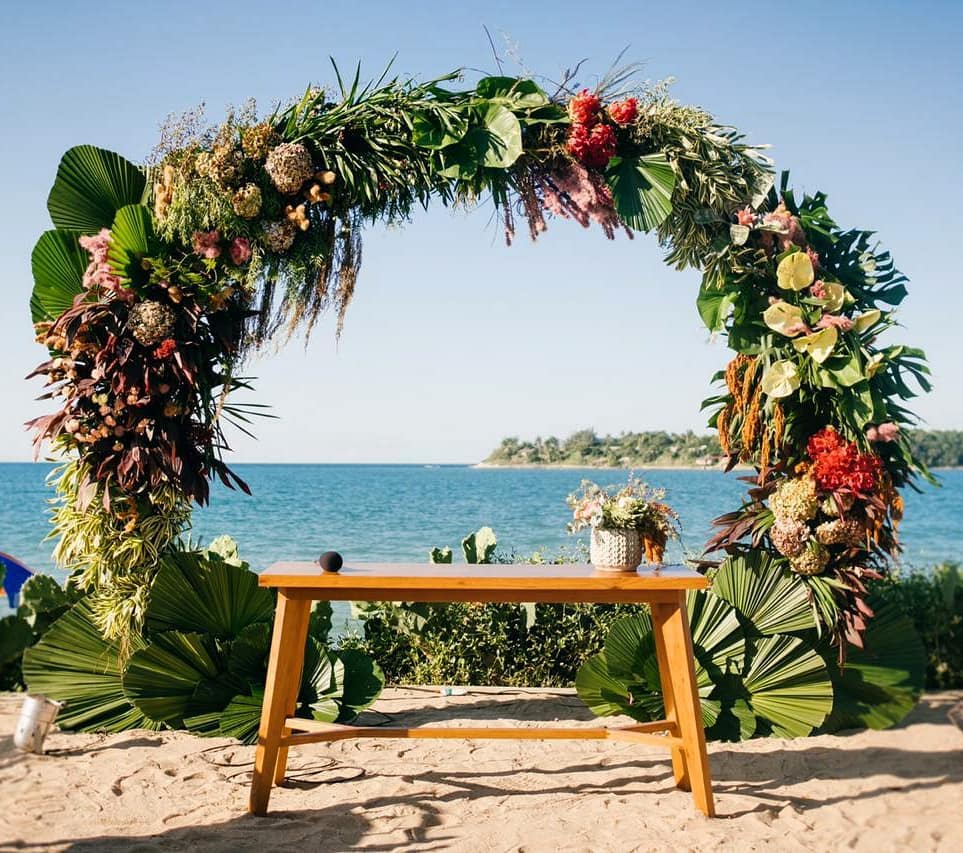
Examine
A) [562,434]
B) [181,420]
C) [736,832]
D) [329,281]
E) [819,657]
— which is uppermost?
[562,434]

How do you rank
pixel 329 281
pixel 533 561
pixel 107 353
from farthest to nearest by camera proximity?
1. pixel 533 561
2. pixel 329 281
3. pixel 107 353

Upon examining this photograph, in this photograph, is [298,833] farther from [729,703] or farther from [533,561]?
[533,561]

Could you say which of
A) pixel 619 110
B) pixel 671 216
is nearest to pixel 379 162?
pixel 619 110

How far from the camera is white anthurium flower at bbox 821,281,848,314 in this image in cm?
469

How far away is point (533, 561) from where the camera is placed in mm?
6668

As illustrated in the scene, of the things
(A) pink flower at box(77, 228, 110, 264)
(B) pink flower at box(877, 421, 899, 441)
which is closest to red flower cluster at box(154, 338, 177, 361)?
(A) pink flower at box(77, 228, 110, 264)

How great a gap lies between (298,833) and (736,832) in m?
1.62

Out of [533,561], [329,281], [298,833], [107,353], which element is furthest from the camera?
[533,561]

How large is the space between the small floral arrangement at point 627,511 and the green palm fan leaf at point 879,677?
4.65 ft

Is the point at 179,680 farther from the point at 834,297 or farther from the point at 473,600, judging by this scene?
the point at 834,297

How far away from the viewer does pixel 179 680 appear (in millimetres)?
4754

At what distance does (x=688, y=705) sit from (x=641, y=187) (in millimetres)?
2331

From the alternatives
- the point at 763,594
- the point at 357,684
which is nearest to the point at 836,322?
the point at 763,594

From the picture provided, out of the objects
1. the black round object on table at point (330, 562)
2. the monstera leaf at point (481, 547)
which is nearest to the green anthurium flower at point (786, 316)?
the black round object on table at point (330, 562)
